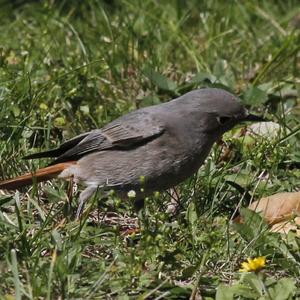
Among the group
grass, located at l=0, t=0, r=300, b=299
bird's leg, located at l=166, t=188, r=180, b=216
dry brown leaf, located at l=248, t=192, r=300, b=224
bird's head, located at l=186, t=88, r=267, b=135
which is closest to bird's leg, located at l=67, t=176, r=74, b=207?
grass, located at l=0, t=0, r=300, b=299

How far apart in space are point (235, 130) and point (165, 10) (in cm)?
196

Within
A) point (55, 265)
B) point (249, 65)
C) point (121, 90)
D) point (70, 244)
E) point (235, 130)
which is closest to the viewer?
point (55, 265)

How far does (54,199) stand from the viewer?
5262 mm

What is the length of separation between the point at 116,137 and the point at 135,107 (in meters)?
1.28

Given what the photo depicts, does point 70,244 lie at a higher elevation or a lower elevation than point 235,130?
higher

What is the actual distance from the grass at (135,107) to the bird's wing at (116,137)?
22 cm

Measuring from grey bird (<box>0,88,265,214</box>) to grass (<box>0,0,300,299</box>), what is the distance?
14cm

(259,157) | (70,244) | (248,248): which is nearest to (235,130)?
(259,157)

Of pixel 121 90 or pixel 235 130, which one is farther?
pixel 121 90

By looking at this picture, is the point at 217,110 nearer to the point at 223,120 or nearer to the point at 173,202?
the point at 223,120

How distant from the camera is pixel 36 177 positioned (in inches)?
207

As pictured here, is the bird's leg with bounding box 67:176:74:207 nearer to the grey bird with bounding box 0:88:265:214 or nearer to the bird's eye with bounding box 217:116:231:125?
the grey bird with bounding box 0:88:265:214

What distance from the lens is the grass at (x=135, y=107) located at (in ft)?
14.0

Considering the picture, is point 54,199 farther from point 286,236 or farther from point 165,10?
point 165,10
